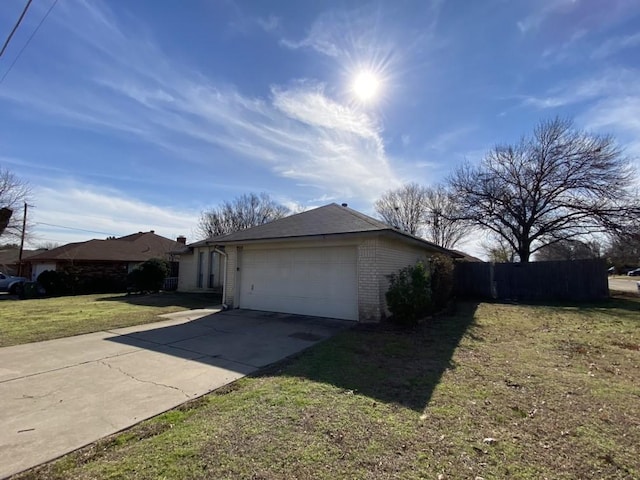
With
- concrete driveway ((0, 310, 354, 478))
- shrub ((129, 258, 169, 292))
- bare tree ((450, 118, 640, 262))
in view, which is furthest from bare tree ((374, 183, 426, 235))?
concrete driveway ((0, 310, 354, 478))

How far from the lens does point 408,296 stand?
27.0 feet

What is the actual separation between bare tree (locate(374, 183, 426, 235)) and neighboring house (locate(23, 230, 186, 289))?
2134 cm

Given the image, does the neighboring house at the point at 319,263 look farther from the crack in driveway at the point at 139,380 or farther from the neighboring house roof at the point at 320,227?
the crack in driveway at the point at 139,380

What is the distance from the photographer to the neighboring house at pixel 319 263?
29.3ft

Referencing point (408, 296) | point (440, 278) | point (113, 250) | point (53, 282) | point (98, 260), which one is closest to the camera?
point (408, 296)

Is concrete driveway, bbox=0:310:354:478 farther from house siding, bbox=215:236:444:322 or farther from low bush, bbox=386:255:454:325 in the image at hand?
low bush, bbox=386:255:454:325

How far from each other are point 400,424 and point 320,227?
275 inches

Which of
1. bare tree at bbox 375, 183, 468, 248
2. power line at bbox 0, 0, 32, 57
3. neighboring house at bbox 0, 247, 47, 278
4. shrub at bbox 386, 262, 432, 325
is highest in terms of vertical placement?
bare tree at bbox 375, 183, 468, 248

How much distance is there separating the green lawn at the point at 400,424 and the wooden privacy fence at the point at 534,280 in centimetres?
1098

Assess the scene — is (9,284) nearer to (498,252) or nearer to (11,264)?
(11,264)

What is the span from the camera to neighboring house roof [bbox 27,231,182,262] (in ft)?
72.3

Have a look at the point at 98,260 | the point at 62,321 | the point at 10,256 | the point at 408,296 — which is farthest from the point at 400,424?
the point at 10,256

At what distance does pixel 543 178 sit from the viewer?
19953mm

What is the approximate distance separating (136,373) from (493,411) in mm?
4847
